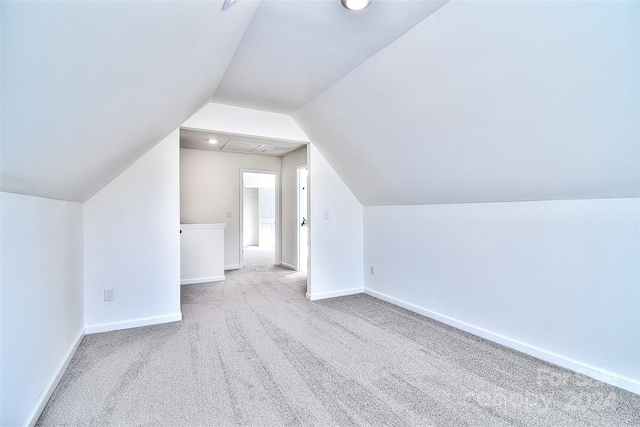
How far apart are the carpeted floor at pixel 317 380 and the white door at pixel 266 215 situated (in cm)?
698

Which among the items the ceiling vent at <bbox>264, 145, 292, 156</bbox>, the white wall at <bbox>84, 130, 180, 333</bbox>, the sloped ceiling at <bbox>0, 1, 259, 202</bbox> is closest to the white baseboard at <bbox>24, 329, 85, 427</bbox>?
the white wall at <bbox>84, 130, 180, 333</bbox>

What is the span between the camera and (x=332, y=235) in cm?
402

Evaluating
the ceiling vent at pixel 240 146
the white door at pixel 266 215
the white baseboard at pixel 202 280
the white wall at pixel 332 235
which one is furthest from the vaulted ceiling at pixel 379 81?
the white door at pixel 266 215

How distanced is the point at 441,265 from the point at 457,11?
218 cm

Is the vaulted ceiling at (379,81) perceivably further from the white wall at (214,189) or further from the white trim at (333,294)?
the white wall at (214,189)

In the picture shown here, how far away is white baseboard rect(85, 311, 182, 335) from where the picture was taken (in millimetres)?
2859

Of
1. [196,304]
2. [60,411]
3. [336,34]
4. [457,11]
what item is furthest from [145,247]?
[457,11]

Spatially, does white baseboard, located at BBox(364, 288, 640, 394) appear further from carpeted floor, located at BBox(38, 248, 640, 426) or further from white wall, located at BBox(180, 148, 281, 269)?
white wall, located at BBox(180, 148, 281, 269)

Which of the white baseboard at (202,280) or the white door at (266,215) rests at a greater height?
the white door at (266,215)

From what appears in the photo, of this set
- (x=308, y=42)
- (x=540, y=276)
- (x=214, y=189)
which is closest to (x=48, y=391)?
(x=308, y=42)

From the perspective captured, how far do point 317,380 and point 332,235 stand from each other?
214cm

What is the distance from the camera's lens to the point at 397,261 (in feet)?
12.0

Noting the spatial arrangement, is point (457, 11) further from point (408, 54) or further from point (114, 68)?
point (114, 68)

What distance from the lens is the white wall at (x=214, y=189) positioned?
5.52 meters
